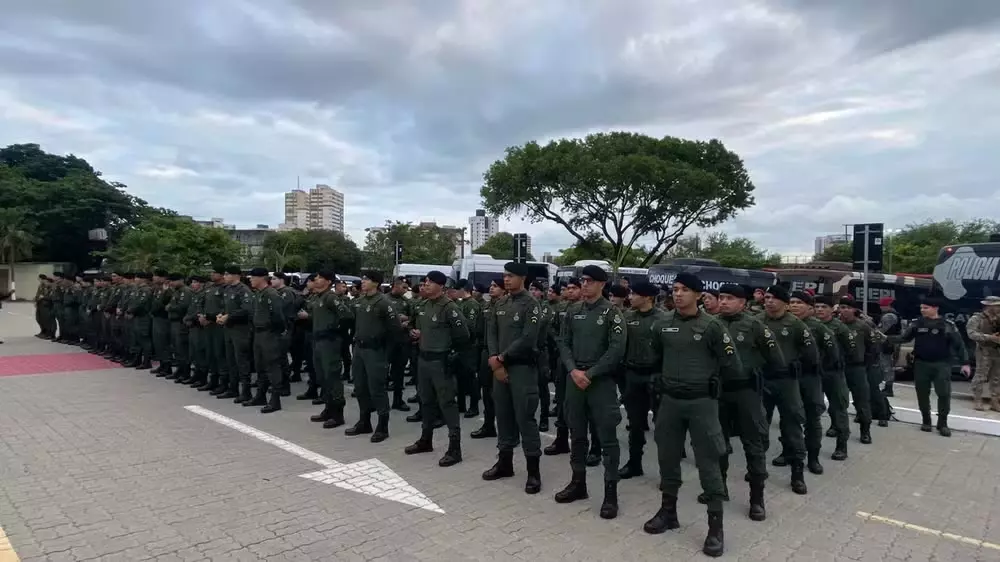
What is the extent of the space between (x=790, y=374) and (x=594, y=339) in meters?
2.13

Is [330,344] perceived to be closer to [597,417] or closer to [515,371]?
[515,371]

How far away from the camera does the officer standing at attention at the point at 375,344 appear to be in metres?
6.79

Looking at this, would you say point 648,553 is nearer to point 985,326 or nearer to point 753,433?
point 753,433

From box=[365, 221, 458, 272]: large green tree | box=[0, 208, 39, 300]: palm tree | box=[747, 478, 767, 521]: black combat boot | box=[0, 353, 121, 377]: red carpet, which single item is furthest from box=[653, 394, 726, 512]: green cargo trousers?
box=[365, 221, 458, 272]: large green tree

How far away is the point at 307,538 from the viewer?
4324mm

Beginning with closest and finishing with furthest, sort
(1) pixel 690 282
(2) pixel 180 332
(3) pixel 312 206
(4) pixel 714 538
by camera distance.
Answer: (4) pixel 714 538 → (1) pixel 690 282 → (2) pixel 180 332 → (3) pixel 312 206

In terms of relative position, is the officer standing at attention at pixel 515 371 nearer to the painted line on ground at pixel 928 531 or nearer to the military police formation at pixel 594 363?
the military police formation at pixel 594 363

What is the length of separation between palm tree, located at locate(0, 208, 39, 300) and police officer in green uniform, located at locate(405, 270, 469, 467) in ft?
139

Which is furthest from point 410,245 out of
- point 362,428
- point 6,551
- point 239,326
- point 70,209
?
point 6,551

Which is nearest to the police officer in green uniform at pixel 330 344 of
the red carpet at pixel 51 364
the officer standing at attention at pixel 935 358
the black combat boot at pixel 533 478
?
the black combat boot at pixel 533 478

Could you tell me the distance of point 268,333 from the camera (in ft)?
27.1

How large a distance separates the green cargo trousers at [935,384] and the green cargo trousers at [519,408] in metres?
5.70

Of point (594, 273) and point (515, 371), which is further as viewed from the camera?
point (515, 371)

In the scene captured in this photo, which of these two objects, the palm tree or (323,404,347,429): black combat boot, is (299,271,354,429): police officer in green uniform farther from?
the palm tree
